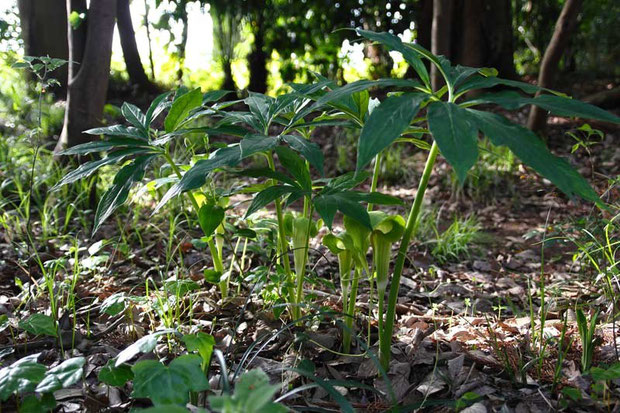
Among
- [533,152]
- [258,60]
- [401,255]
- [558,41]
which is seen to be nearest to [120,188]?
[401,255]

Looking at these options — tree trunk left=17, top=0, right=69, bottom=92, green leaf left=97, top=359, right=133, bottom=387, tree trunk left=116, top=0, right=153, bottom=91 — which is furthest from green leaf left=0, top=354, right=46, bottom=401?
tree trunk left=116, top=0, right=153, bottom=91

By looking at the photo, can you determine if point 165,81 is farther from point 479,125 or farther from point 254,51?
point 479,125

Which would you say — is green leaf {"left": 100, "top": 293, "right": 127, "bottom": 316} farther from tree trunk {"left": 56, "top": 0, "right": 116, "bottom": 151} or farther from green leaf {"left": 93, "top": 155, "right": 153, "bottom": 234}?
tree trunk {"left": 56, "top": 0, "right": 116, "bottom": 151}

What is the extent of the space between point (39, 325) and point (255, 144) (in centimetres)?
78

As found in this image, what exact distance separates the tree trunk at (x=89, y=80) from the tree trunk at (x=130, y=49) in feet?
11.2

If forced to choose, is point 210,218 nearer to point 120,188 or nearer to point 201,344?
point 120,188

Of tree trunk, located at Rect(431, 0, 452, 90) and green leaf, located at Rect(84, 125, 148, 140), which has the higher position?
tree trunk, located at Rect(431, 0, 452, 90)

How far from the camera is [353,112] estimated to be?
128 centimetres

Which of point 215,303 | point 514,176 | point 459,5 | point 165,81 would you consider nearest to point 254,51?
point 165,81

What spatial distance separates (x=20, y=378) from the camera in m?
1.03

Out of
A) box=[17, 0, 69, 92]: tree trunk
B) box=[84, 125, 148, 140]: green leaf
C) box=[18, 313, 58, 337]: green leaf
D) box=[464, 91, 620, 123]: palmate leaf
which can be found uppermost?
box=[17, 0, 69, 92]: tree trunk

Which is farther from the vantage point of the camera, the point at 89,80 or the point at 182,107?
the point at 89,80

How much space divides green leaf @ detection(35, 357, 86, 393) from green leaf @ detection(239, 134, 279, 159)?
0.55 m

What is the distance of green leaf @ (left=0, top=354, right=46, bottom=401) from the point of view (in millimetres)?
1015
